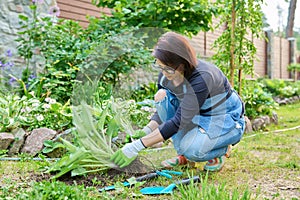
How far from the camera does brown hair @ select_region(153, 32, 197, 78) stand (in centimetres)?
217

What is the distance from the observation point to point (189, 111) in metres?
2.24

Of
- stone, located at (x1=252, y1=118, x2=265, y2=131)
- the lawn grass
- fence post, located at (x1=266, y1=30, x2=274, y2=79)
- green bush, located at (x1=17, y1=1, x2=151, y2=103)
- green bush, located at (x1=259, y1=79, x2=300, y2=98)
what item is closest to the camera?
the lawn grass

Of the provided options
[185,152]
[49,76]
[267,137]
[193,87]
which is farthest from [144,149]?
[49,76]

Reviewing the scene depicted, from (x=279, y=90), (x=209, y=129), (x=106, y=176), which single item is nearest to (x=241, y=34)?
(x=209, y=129)

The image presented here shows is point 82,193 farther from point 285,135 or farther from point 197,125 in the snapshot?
point 285,135

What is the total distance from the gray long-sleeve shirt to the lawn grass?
0.28 m

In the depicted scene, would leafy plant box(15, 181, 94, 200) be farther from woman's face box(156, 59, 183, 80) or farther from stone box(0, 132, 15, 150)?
stone box(0, 132, 15, 150)

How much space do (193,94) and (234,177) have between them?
0.62 meters

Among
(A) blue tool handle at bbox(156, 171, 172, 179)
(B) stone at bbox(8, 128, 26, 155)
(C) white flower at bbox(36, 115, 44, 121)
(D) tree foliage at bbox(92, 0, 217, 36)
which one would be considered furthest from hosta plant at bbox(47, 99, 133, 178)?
(D) tree foliage at bbox(92, 0, 217, 36)

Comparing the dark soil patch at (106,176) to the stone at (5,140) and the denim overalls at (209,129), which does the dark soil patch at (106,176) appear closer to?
the denim overalls at (209,129)

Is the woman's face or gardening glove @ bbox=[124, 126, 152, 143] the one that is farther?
gardening glove @ bbox=[124, 126, 152, 143]

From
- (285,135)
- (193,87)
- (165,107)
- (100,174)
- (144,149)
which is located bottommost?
(285,135)

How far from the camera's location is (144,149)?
2.36 m

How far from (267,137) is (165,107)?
197 centimetres
